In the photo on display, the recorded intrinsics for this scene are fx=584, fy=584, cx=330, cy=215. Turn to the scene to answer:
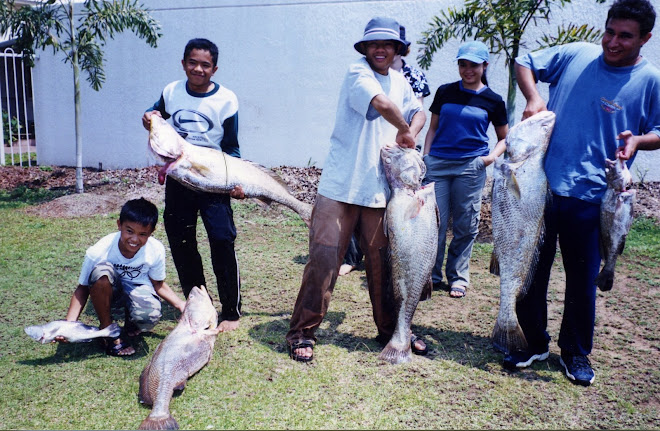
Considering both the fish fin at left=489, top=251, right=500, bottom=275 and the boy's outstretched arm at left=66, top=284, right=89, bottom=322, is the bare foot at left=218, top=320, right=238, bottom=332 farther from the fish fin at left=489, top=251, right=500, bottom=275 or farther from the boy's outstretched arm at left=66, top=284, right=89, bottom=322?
the fish fin at left=489, top=251, right=500, bottom=275

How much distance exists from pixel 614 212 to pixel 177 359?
280cm

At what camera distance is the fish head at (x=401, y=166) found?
3.90 m

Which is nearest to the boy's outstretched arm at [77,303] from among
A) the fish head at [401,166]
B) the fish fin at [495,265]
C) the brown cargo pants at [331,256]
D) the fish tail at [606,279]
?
the brown cargo pants at [331,256]

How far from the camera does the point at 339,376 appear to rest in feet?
12.7

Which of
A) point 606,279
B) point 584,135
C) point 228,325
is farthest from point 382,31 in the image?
point 228,325

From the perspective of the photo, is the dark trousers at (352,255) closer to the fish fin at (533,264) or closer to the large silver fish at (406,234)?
the large silver fish at (406,234)

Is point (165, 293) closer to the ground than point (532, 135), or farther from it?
closer to the ground

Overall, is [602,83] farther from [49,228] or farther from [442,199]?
[49,228]

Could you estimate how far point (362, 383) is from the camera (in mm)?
3756

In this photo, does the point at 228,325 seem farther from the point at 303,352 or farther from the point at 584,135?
the point at 584,135

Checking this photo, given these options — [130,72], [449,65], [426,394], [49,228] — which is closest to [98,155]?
[130,72]

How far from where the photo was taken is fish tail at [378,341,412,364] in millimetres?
4008

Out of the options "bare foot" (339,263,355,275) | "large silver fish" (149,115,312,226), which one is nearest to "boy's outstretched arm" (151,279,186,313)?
"large silver fish" (149,115,312,226)

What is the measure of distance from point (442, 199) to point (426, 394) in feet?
7.68
